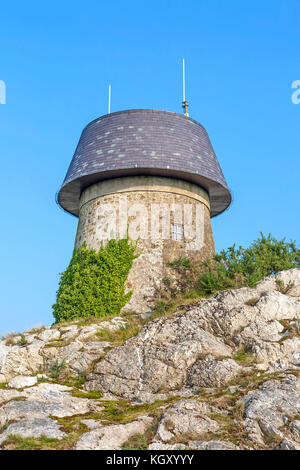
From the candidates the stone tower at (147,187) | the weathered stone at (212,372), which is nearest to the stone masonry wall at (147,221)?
the stone tower at (147,187)

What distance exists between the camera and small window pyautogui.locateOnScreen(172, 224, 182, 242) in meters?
21.4

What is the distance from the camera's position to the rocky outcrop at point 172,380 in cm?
921

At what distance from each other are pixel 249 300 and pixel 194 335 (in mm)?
2294

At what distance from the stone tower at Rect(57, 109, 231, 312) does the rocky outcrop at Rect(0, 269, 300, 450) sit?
193 inches

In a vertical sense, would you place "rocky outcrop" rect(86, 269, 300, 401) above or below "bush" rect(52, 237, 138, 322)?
below

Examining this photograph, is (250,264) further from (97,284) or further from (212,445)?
(212,445)

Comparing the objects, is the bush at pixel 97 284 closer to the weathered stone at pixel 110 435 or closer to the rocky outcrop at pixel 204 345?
the rocky outcrop at pixel 204 345

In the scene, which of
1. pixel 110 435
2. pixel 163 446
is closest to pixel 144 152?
pixel 110 435

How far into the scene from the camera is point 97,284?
20.1 meters

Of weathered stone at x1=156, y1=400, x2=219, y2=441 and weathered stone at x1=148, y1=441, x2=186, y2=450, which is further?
weathered stone at x1=156, y1=400, x2=219, y2=441

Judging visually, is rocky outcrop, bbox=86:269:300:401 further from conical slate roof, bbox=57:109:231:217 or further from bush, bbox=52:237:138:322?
conical slate roof, bbox=57:109:231:217

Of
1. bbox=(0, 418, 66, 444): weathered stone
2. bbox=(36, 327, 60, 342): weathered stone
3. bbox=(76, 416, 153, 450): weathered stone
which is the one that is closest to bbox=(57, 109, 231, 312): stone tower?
bbox=(36, 327, 60, 342): weathered stone

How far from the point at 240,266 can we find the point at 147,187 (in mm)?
5778

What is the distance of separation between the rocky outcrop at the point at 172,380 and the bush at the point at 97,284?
2714mm
